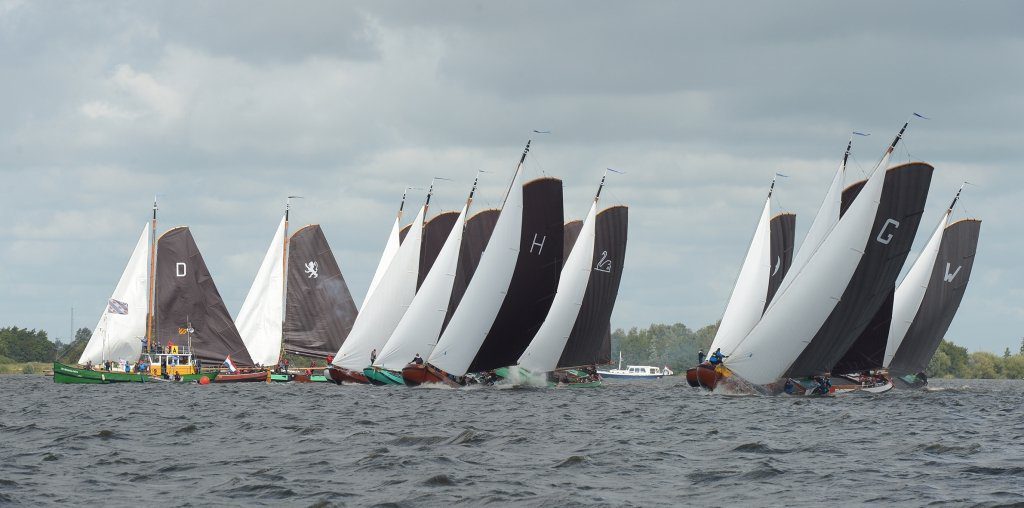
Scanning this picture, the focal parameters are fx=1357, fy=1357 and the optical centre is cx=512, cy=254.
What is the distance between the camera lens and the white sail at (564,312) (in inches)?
3078

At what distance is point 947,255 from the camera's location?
276ft

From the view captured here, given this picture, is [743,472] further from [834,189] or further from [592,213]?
[592,213]

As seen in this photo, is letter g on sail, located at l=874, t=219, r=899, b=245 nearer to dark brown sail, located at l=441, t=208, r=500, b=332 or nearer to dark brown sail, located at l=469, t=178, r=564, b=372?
dark brown sail, located at l=469, t=178, r=564, b=372

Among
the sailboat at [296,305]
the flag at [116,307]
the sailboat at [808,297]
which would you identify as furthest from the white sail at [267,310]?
the sailboat at [808,297]

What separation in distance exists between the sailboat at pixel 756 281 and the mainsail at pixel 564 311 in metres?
7.66

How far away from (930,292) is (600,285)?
2067cm

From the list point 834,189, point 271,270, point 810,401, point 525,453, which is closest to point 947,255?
point 834,189

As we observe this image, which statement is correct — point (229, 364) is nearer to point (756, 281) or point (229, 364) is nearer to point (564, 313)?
point (564, 313)

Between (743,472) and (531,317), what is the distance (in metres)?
40.9

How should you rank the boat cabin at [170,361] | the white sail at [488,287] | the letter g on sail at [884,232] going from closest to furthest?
the letter g on sail at [884,232]
the white sail at [488,287]
the boat cabin at [170,361]

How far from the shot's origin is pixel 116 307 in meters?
89.6

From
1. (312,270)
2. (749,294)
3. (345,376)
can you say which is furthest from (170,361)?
(749,294)

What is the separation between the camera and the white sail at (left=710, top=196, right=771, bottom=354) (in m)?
80.2

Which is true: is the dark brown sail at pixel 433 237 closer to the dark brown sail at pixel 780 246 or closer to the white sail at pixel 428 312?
the white sail at pixel 428 312
